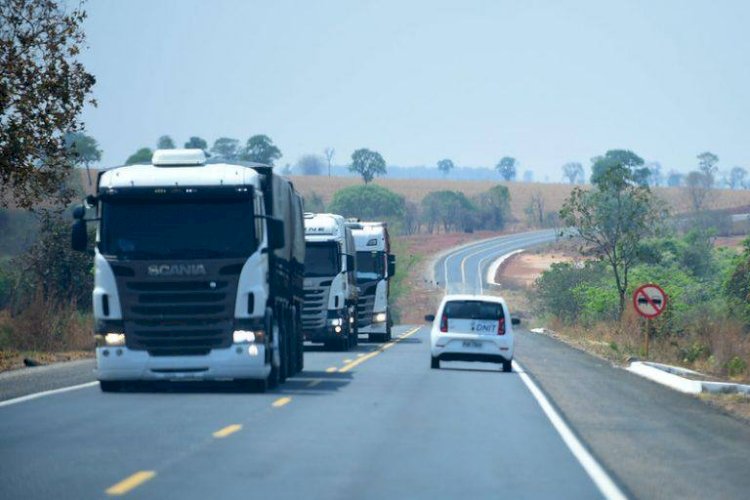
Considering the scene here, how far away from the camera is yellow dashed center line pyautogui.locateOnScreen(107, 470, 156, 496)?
11.9 metres

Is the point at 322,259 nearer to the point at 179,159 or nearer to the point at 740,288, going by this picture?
the point at 179,159

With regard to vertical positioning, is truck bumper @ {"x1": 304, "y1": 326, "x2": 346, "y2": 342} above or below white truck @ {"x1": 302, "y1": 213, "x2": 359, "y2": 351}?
below

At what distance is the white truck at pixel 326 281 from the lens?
129ft

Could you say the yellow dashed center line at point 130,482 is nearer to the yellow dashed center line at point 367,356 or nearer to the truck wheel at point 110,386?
the truck wheel at point 110,386

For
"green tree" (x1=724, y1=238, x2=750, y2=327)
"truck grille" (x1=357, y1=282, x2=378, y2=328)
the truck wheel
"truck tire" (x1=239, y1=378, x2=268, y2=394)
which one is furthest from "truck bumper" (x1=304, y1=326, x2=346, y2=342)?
"green tree" (x1=724, y1=238, x2=750, y2=327)

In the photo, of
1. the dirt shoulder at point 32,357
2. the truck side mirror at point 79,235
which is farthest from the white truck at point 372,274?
the truck side mirror at point 79,235

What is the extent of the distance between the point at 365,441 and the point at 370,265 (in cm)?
3511

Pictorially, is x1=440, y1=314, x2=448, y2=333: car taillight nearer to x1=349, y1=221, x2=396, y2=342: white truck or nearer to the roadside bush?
x1=349, y1=221, x2=396, y2=342: white truck

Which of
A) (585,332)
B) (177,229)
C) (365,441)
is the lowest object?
(585,332)

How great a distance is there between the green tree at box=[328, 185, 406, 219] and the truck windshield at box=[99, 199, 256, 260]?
144 metres

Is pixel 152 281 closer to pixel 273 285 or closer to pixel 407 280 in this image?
pixel 273 285

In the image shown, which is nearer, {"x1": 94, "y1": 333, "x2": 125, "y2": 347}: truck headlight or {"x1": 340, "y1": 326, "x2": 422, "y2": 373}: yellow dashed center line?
{"x1": 94, "y1": 333, "x2": 125, "y2": 347}: truck headlight

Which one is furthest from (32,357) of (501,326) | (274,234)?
(274,234)

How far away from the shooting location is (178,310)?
2256 cm
